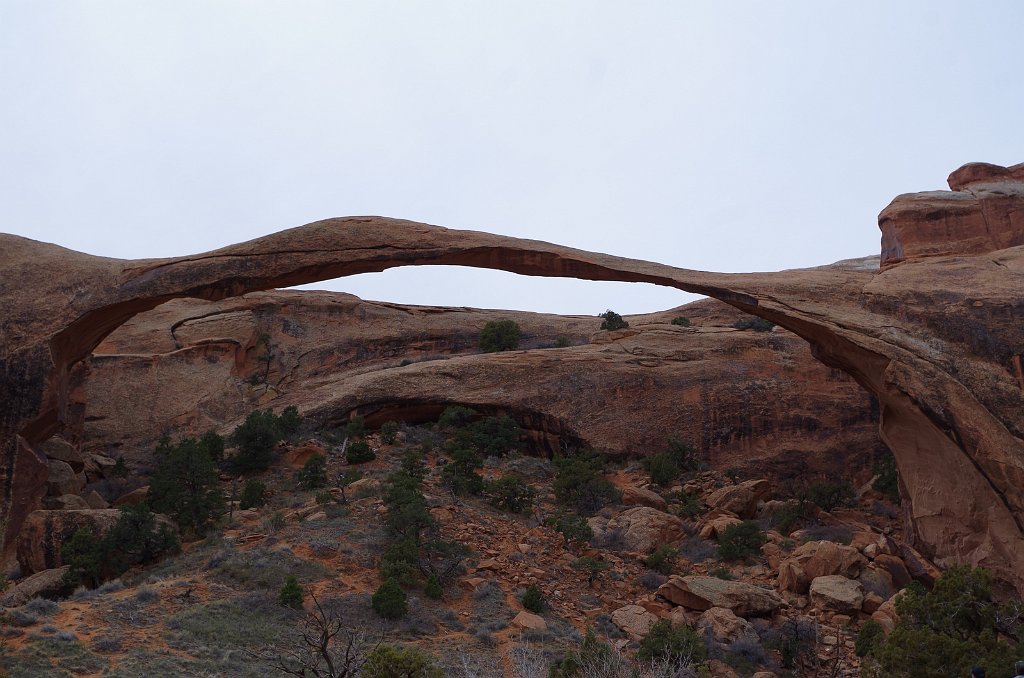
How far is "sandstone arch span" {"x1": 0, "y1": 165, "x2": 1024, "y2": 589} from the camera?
1062 cm

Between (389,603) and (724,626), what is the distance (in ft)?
15.3

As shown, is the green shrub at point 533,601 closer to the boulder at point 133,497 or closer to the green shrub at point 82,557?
the green shrub at point 82,557

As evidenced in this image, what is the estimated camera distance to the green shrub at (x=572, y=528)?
602 inches

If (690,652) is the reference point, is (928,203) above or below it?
above

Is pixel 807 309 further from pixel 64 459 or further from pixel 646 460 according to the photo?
pixel 64 459

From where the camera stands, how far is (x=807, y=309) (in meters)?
12.2

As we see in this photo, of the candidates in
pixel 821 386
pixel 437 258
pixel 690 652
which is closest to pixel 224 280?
pixel 437 258

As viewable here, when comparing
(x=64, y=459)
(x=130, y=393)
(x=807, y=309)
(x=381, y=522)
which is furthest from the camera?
(x=130, y=393)

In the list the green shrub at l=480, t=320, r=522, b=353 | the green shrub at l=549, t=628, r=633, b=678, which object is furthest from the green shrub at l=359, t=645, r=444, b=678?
the green shrub at l=480, t=320, r=522, b=353

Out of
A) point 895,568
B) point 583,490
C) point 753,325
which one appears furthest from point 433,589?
point 753,325

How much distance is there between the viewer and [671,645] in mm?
10922

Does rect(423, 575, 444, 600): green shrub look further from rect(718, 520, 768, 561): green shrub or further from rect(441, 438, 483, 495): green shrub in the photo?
rect(718, 520, 768, 561): green shrub

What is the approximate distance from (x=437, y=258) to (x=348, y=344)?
13435mm

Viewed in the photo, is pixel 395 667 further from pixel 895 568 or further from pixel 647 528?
pixel 895 568
